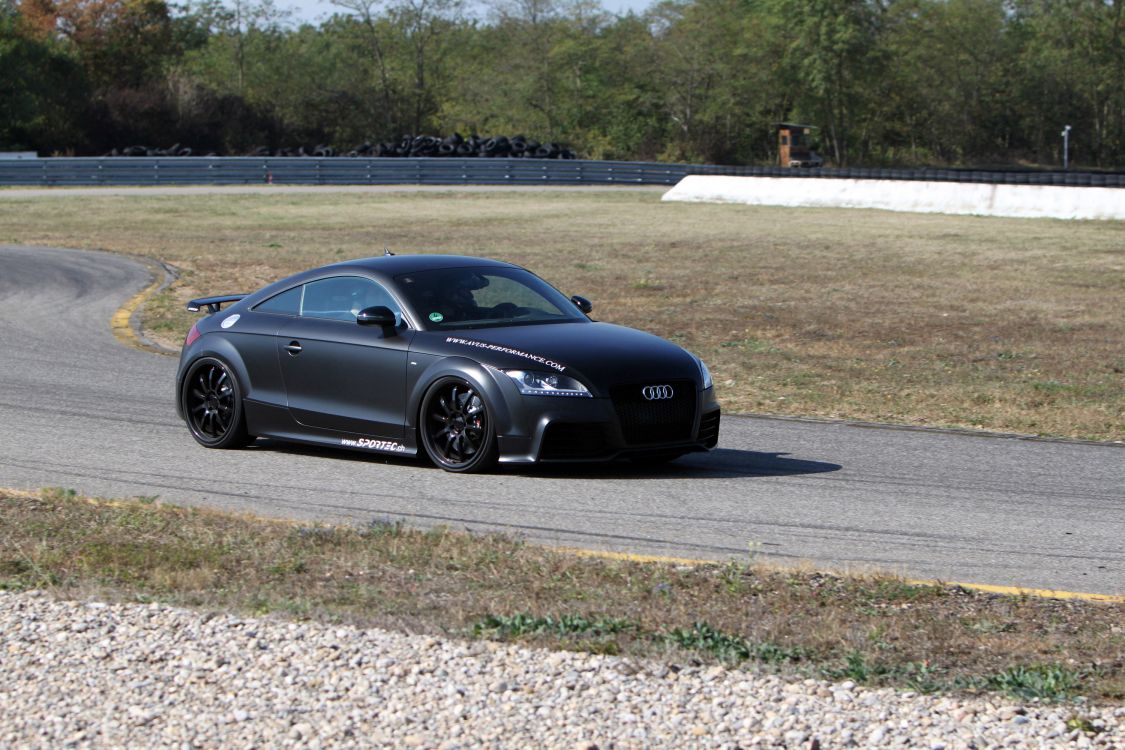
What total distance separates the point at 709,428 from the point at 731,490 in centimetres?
79

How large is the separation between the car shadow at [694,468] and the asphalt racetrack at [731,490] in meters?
0.02


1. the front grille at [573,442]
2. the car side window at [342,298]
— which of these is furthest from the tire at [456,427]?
the car side window at [342,298]

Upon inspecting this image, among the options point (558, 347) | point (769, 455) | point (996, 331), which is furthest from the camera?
point (996, 331)

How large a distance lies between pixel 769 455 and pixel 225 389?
12.9 ft

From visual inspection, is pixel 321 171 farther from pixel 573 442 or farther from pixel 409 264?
pixel 573 442

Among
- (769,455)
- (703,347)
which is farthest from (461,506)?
(703,347)

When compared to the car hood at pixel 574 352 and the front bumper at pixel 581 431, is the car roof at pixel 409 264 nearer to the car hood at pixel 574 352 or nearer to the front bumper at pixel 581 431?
the car hood at pixel 574 352

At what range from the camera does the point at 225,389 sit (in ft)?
34.8

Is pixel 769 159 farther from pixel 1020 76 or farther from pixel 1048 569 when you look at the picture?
pixel 1048 569

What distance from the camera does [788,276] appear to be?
2434 cm

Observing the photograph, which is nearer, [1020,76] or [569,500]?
[569,500]

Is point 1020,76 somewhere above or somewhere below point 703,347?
above

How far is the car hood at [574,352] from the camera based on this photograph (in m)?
9.27

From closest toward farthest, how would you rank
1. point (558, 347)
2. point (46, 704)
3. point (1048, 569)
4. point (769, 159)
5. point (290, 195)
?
point (46, 704) < point (1048, 569) < point (558, 347) < point (290, 195) < point (769, 159)
